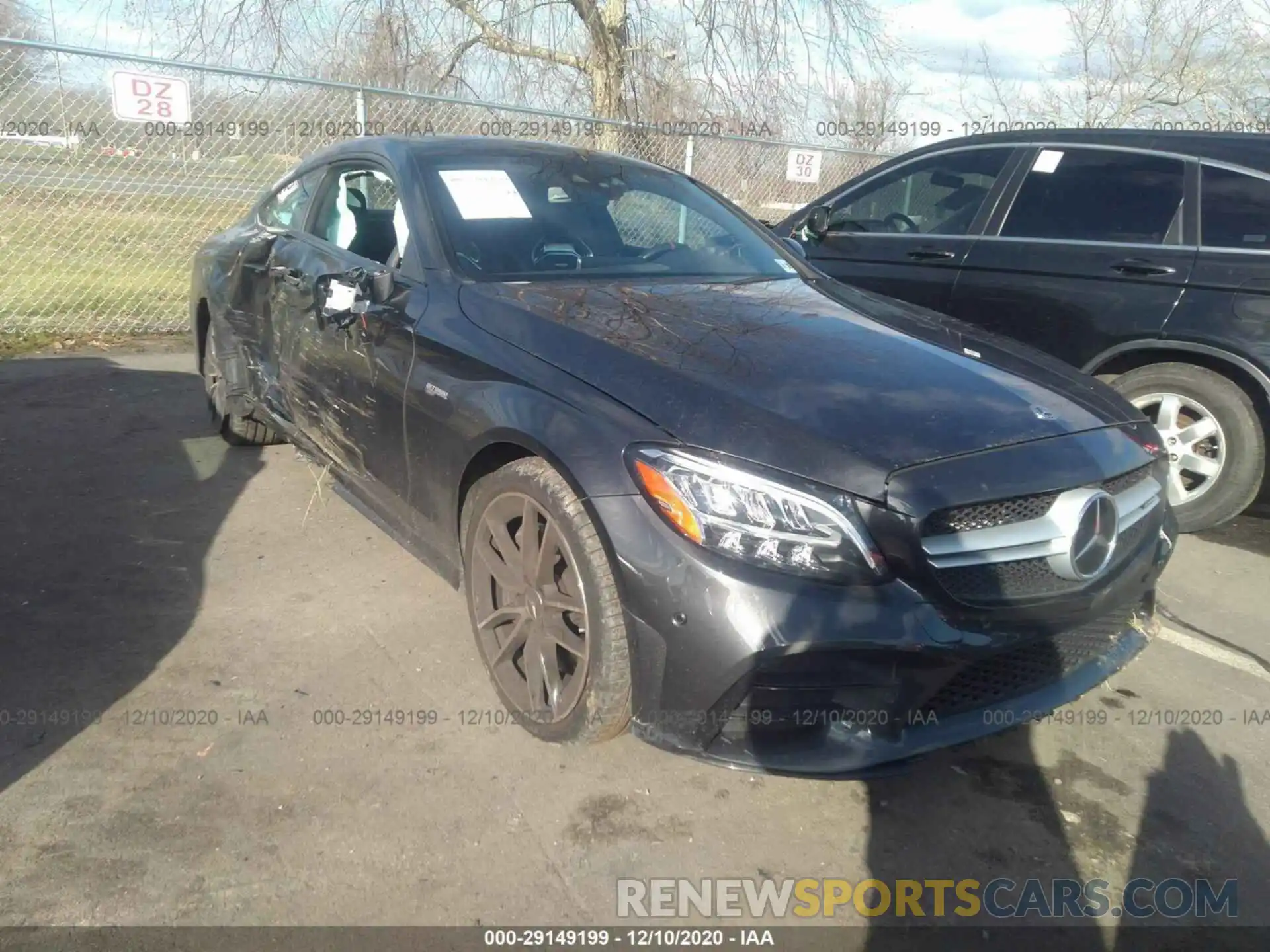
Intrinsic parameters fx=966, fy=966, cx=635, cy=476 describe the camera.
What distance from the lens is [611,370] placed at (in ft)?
8.27

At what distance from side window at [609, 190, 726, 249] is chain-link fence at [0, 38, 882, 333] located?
11.6ft

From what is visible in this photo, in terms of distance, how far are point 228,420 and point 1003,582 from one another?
4.20 meters

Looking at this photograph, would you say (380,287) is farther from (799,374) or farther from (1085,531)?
(1085,531)

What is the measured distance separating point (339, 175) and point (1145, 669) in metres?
3.68

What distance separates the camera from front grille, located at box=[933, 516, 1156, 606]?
7.41 feet

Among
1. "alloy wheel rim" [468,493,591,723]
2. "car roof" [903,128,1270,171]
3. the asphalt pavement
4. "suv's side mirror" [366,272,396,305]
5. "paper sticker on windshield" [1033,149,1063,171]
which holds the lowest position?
the asphalt pavement

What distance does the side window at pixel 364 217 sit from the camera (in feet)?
11.4

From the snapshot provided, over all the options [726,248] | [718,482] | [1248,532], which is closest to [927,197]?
[726,248]

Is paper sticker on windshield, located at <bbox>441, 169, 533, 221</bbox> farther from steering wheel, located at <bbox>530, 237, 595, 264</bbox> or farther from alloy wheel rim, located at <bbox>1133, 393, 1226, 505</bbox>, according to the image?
alloy wheel rim, located at <bbox>1133, 393, 1226, 505</bbox>

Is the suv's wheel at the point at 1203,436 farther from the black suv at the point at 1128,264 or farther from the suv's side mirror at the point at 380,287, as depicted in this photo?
the suv's side mirror at the point at 380,287

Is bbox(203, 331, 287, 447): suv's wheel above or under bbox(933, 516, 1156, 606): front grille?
under

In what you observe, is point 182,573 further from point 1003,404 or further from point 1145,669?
point 1145,669

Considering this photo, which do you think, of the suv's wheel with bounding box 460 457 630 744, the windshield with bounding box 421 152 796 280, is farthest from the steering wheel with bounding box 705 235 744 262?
the suv's wheel with bounding box 460 457 630 744

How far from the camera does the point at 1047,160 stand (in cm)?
500
